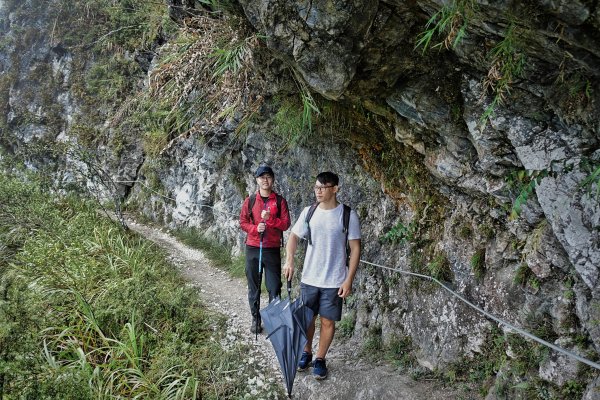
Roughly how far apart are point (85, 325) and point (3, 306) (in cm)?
155

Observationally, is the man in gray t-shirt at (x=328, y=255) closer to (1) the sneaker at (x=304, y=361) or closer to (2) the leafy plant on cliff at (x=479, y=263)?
(1) the sneaker at (x=304, y=361)

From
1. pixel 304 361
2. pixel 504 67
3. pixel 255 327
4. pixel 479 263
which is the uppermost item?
pixel 504 67

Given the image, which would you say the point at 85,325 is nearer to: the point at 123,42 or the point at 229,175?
the point at 229,175

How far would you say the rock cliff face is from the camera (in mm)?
3021

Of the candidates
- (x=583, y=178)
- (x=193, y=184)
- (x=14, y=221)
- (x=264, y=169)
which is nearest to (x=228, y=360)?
(x=264, y=169)

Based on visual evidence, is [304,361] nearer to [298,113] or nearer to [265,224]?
[265,224]

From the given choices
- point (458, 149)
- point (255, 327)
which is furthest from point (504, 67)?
point (255, 327)

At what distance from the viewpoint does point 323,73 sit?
3.97m

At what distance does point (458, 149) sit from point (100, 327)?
5031mm

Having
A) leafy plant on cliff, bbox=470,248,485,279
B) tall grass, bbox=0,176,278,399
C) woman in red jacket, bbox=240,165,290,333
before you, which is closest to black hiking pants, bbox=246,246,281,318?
woman in red jacket, bbox=240,165,290,333

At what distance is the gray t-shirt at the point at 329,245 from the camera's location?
14.2ft

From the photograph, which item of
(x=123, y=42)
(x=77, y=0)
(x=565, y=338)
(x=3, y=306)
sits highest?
(x=77, y=0)

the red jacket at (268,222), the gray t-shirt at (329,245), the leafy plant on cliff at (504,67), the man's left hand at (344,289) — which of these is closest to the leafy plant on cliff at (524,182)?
the leafy plant on cliff at (504,67)

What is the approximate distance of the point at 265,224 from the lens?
538 cm
